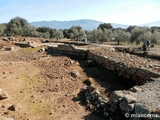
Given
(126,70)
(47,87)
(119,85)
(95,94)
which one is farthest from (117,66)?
(47,87)

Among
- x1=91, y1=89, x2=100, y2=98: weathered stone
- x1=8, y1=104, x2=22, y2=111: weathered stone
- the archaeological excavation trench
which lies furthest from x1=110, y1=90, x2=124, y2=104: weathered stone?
x1=8, y1=104, x2=22, y2=111: weathered stone

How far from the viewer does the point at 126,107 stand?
622cm

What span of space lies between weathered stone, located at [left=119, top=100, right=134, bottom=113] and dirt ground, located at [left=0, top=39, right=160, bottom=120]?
1.19 meters

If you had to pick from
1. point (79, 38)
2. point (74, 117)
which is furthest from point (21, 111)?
point (79, 38)

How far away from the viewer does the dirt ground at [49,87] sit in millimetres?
7422

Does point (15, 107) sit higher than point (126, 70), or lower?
lower

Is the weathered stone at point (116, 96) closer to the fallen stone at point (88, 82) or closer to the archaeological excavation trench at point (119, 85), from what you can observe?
the archaeological excavation trench at point (119, 85)

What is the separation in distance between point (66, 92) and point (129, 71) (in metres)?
4.24

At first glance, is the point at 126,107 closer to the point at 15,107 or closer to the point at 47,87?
the point at 15,107

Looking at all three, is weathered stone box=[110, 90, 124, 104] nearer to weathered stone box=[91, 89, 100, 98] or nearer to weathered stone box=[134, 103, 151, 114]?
weathered stone box=[134, 103, 151, 114]

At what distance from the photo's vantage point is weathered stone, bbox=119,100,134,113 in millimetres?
6095

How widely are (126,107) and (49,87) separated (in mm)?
5264

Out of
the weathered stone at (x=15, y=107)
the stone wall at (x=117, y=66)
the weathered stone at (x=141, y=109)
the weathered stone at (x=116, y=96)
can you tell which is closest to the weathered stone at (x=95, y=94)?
the weathered stone at (x=116, y=96)

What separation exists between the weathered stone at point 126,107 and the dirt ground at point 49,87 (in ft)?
3.89
